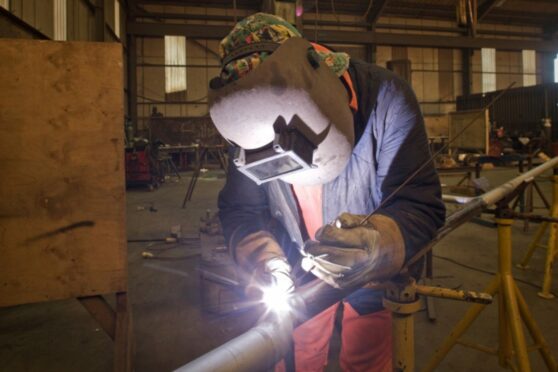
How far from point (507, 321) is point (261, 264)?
4.24 ft

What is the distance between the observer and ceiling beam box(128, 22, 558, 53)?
12359 millimetres

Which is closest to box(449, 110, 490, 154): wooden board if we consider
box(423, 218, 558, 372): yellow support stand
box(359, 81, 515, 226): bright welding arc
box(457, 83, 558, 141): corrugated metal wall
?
box(423, 218, 558, 372): yellow support stand

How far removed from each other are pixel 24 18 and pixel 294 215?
582 cm

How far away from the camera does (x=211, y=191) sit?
767 centimetres

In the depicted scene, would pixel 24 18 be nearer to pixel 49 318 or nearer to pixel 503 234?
pixel 49 318

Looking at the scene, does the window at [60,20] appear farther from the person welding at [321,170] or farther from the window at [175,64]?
the person welding at [321,170]

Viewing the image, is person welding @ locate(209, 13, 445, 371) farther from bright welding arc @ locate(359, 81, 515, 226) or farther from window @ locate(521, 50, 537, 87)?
window @ locate(521, 50, 537, 87)

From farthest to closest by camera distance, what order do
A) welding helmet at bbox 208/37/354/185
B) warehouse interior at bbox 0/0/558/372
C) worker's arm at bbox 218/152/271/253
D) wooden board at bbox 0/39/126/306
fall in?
1. wooden board at bbox 0/39/126/306
2. worker's arm at bbox 218/152/271/253
3. warehouse interior at bbox 0/0/558/372
4. welding helmet at bbox 208/37/354/185

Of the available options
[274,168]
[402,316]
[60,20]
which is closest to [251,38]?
[274,168]

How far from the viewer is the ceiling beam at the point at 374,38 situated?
1236 centimetres

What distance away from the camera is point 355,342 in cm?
130

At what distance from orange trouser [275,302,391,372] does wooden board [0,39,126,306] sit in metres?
0.89

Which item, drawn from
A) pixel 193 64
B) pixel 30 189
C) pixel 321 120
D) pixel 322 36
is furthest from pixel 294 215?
pixel 193 64

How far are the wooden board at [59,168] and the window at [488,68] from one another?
57.4 ft
